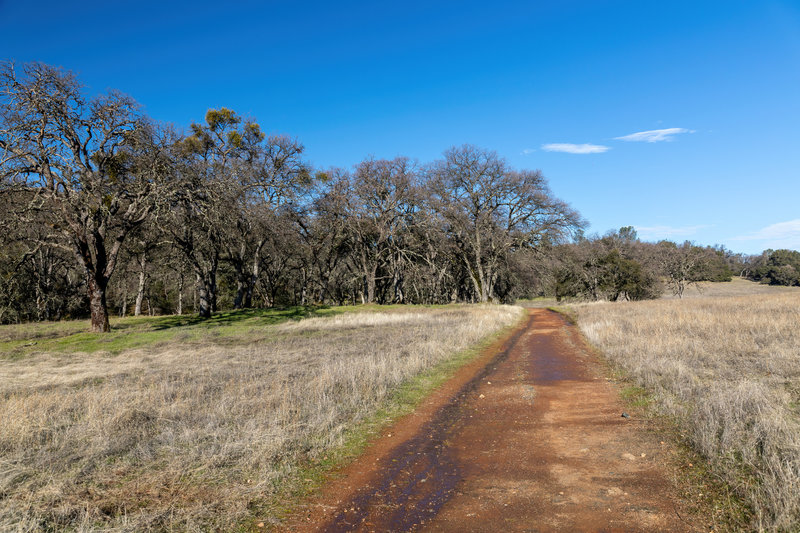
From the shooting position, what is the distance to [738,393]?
255 inches

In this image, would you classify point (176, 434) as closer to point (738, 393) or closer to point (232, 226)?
point (738, 393)

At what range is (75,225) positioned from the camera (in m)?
19.4

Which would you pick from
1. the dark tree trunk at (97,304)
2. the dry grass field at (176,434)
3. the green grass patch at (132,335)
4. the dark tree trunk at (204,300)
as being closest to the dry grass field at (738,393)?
the dry grass field at (176,434)

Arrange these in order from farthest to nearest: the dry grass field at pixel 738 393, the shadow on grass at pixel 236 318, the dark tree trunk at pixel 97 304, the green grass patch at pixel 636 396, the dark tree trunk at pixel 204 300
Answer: the dark tree trunk at pixel 204 300 → the shadow on grass at pixel 236 318 → the dark tree trunk at pixel 97 304 → the green grass patch at pixel 636 396 → the dry grass field at pixel 738 393

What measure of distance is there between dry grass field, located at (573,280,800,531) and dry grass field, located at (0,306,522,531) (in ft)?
16.0

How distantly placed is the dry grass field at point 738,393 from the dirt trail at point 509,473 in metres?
0.67

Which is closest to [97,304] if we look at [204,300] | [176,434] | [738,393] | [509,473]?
[204,300]

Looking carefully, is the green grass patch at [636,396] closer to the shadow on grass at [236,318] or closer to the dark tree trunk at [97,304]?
the shadow on grass at [236,318]

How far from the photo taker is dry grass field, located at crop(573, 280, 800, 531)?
4.16 m

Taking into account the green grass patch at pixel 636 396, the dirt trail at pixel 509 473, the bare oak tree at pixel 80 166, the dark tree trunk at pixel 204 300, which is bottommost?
the dirt trail at pixel 509 473

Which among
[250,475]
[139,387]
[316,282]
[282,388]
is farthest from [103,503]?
[316,282]

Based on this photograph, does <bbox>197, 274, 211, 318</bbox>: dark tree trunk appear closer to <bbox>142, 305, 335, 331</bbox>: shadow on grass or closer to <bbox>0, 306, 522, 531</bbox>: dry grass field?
<bbox>142, 305, 335, 331</bbox>: shadow on grass

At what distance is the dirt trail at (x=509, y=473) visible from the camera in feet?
14.0

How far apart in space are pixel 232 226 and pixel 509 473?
2634 cm
